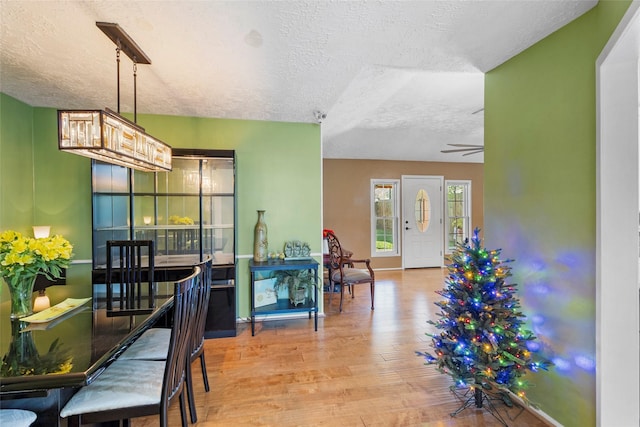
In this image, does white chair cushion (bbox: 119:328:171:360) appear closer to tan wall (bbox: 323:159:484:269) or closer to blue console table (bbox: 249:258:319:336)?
blue console table (bbox: 249:258:319:336)

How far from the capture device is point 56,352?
4.21ft

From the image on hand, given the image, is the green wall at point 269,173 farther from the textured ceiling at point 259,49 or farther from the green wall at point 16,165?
the green wall at point 16,165

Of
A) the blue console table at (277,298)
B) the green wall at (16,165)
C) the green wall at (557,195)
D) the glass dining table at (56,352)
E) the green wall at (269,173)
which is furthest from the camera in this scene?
the green wall at (269,173)

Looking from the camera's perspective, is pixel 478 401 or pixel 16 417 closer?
pixel 16 417

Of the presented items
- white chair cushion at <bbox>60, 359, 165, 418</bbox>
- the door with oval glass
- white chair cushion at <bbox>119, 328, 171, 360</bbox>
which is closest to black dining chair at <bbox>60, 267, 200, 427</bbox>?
white chair cushion at <bbox>60, 359, 165, 418</bbox>

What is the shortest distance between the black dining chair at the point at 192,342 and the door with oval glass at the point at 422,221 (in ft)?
17.7

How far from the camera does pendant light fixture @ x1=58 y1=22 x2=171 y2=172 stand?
1580 mm

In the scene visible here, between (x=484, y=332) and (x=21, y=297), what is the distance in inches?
109

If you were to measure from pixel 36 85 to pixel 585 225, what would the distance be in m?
4.36

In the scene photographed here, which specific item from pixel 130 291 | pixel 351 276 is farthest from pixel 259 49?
pixel 351 276

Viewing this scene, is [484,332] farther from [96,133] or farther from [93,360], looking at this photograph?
[96,133]

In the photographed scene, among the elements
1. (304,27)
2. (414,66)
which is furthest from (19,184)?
(414,66)

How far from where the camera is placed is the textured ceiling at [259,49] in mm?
1665

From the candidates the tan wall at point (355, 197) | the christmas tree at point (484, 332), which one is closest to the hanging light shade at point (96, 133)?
the christmas tree at point (484, 332)
